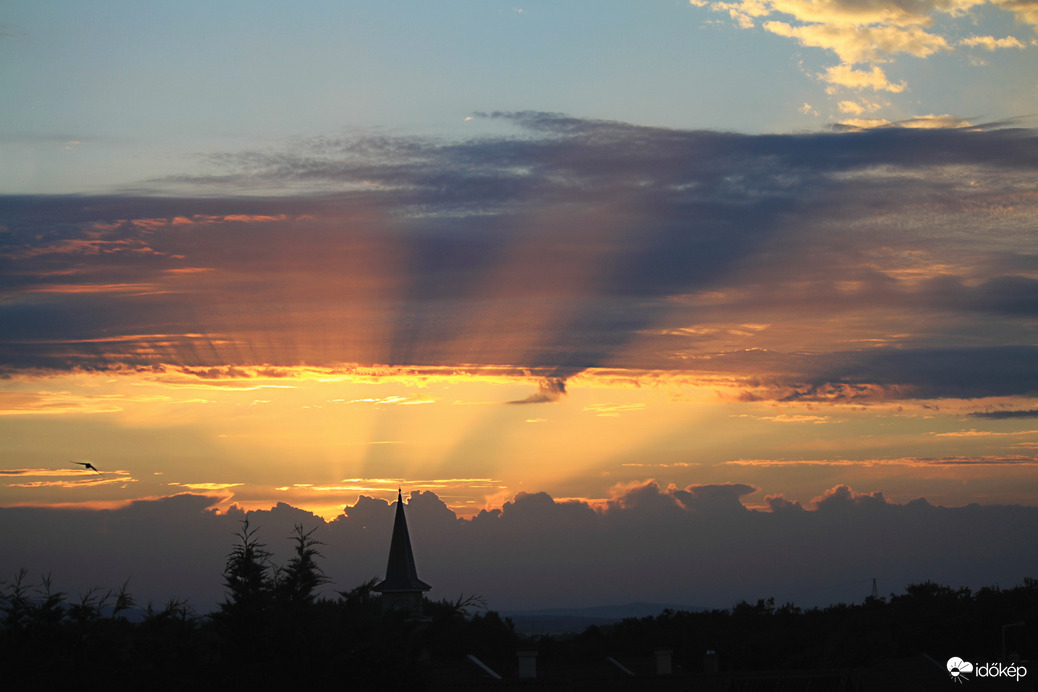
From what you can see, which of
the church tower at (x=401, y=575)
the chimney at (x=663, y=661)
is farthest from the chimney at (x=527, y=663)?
the church tower at (x=401, y=575)

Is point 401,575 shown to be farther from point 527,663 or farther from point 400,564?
point 527,663

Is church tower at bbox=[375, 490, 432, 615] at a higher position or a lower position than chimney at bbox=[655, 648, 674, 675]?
higher

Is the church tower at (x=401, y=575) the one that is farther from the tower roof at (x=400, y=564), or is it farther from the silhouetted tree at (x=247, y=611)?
the silhouetted tree at (x=247, y=611)

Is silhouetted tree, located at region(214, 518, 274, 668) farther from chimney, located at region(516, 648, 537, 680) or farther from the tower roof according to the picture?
the tower roof

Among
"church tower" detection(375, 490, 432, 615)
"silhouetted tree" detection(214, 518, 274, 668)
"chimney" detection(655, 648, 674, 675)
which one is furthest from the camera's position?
"church tower" detection(375, 490, 432, 615)

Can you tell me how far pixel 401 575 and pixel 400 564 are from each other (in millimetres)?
878

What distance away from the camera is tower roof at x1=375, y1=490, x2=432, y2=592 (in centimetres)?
7806

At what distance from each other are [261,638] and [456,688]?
1592cm

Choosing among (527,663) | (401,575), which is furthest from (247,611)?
(401,575)

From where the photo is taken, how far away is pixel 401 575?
258 ft

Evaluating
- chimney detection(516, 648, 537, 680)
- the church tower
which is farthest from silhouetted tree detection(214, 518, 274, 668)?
the church tower

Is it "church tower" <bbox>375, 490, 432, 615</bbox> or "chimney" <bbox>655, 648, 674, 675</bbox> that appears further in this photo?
"church tower" <bbox>375, 490, 432, 615</bbox>

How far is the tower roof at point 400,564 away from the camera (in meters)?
78.1

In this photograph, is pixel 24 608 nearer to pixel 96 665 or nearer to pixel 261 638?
pixel 96 665
